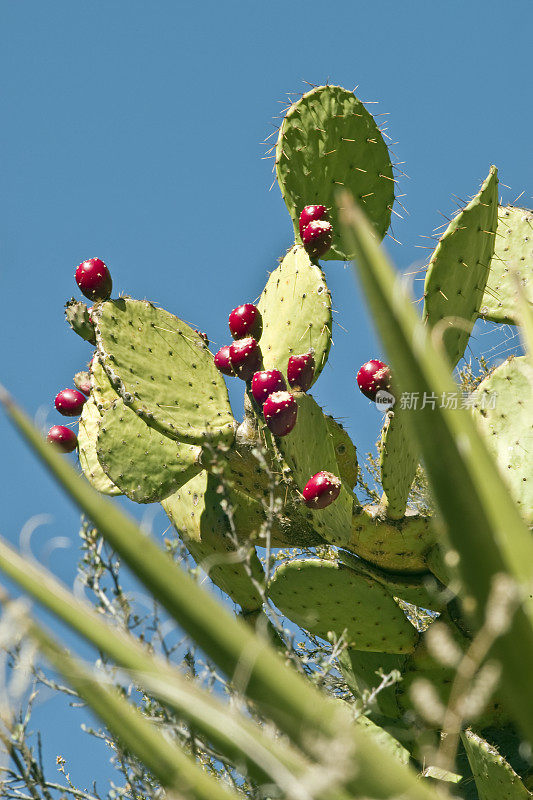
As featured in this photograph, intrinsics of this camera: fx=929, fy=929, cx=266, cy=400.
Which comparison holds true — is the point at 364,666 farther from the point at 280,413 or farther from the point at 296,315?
the point at 296,315

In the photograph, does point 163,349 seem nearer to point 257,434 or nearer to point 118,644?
point 257,434

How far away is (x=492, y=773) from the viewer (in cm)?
231

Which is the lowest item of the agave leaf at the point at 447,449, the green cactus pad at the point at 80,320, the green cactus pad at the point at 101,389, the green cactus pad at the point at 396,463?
the agave leaf at the point at 447,449

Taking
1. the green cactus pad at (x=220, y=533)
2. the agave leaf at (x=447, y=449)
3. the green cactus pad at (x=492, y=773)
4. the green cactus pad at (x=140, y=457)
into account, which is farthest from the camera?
the green cactus pad at (x=220, y=533)

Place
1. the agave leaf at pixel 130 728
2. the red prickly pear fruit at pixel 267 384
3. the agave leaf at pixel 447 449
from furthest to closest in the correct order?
the red prickly pear fruit at pixel 267 384
the agave leaf at pixel 130 728
the agave leaf at pixel 447 449

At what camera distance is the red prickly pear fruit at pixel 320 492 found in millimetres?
2463

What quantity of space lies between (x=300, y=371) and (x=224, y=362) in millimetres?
324

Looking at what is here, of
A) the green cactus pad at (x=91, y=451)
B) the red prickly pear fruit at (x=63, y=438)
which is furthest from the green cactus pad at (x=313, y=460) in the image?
the red prickly pear fruit at (x=63, y=438)

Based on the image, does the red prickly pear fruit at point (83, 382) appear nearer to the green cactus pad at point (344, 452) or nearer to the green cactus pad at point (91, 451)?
the green cactus pad at point (91, 451)

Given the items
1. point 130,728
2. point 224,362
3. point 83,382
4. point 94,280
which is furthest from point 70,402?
point 130,728

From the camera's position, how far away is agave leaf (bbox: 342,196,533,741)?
88 centimetres

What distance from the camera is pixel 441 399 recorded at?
2.88 ft

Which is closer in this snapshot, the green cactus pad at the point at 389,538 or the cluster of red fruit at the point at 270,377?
the cluster of red fruit at the point at 270,377

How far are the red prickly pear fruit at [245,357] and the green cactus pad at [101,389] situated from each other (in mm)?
430
